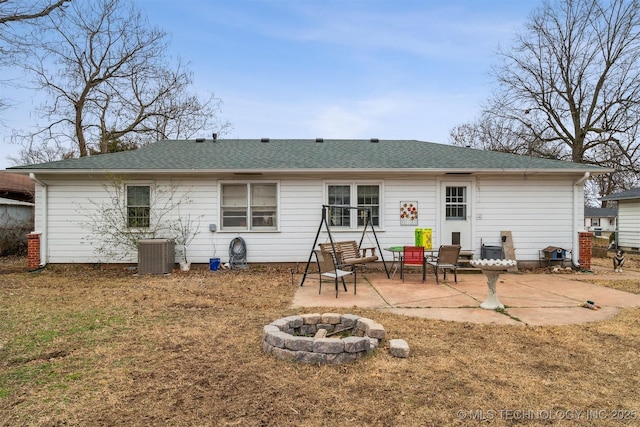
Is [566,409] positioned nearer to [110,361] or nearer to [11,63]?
[110,361]

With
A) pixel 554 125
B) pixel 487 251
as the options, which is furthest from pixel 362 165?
pixel 554 125

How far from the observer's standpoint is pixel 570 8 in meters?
20.0

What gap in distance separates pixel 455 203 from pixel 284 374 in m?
7.85

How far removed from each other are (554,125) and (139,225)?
21702mm

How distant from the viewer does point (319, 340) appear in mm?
3596

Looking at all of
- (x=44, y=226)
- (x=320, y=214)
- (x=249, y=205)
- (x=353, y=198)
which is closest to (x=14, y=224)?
(x=44, y=226)

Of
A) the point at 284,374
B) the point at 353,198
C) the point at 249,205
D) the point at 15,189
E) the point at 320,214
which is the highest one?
the point at 15,189

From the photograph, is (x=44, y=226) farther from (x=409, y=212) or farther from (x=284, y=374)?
(x=409, y=212)

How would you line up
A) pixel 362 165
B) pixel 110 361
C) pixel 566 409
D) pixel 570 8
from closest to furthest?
pixel 566 409, pixel 110 361, pixel 362 165, pixel 570 8

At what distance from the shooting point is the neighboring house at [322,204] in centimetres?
968

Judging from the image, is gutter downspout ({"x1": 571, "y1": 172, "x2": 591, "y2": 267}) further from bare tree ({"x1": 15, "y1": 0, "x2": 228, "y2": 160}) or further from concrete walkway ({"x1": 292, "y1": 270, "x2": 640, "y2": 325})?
bare tree ({"x1": 15, "y1": 0, "x2": 228, "y2": 160})

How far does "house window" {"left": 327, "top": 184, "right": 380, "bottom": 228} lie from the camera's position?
32.4 feet

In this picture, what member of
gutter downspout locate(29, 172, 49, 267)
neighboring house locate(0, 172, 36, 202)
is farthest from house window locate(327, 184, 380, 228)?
neighboring house locate(0, 172, 36, 202)

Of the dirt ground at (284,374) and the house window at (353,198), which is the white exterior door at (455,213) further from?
the dirt ground at (284,374)
